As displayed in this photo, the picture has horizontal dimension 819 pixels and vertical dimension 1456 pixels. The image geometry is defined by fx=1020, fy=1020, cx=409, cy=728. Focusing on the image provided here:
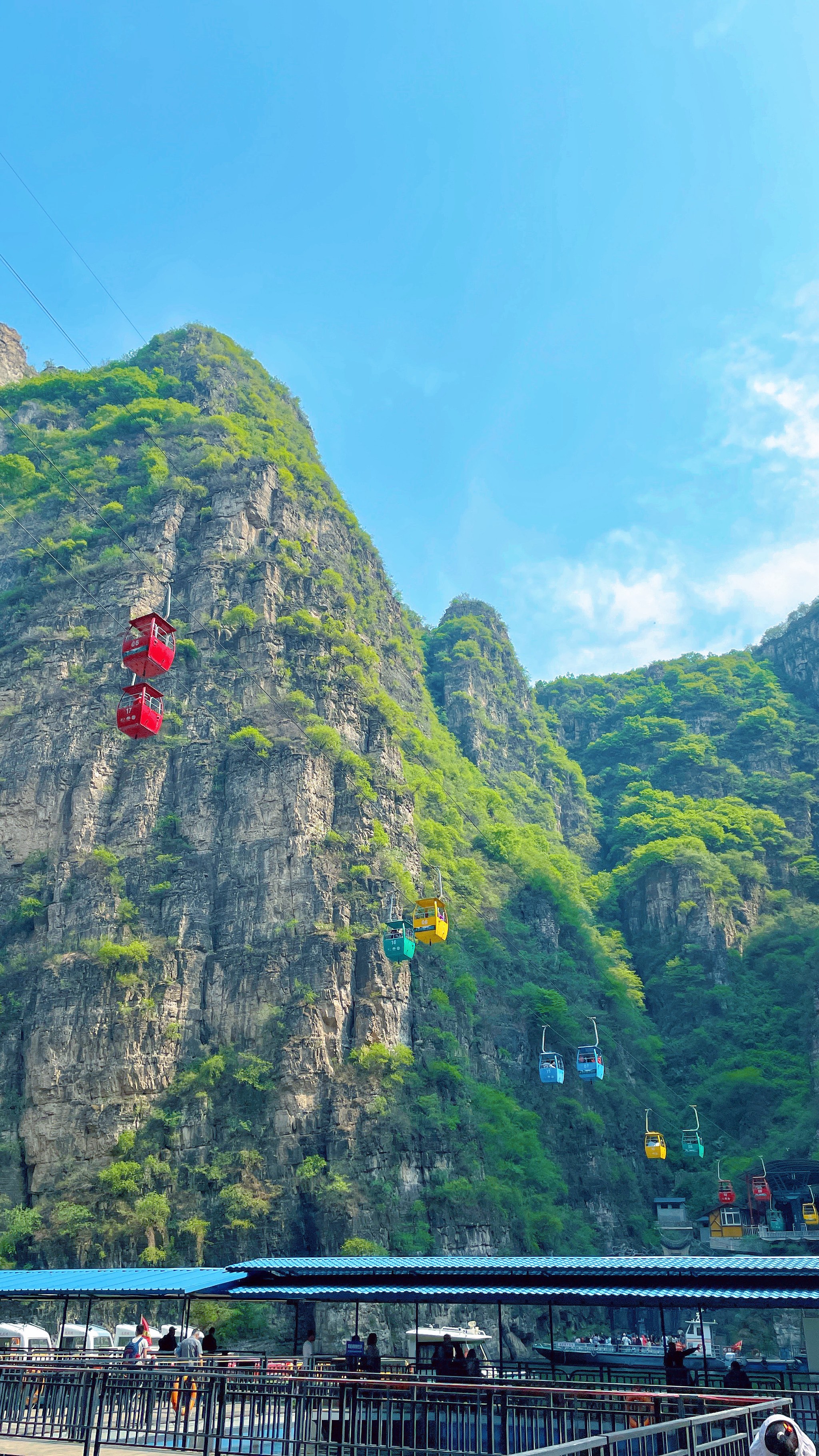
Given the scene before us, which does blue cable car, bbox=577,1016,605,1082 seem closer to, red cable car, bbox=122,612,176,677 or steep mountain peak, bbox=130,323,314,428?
red cable car, bbox=122,612,176,677

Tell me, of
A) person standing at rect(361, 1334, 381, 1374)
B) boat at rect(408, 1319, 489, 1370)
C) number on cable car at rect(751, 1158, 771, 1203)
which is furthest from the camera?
number on cable car at rect(751, 1158, 771, 1203)

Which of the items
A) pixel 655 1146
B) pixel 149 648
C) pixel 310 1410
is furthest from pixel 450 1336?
pixel 655 1146

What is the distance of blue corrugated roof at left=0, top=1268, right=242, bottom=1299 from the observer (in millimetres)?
21094

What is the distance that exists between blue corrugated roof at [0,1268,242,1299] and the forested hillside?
2390 cm

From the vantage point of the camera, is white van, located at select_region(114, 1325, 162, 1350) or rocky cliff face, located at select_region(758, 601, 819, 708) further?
rocky cliff face, located at select_region(758, 601, 819, 708)

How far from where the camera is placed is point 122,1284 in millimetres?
21547

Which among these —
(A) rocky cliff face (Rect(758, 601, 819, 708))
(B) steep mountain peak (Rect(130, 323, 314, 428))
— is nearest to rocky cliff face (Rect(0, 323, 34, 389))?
(B) steep mountain peak (Rect(130, 323, 314, 428))

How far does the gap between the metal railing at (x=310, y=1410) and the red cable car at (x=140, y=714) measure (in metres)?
21.1

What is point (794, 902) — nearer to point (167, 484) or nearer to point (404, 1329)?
point (404, 1329)

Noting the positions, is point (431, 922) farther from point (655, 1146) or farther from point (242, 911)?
point (655, 1146)

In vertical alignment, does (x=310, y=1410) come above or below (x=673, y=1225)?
below

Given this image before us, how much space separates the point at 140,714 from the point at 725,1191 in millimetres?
47892

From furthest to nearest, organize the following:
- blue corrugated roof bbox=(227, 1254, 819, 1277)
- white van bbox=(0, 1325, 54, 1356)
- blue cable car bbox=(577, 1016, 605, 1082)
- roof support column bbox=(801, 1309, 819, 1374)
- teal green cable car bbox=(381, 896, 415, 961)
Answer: blue cable car bbox=(577, 1016, 605, 1082) < teal green cable car bbox=(381, 896, 415, 961) < white van bbox=(0, 1325, 54, 1356) < roof support column bbox=(801, 1309, 819, 1374) < blue corrugated roof bbox=(227, 1254, 819, 1277)

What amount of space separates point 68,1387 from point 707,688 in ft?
397
